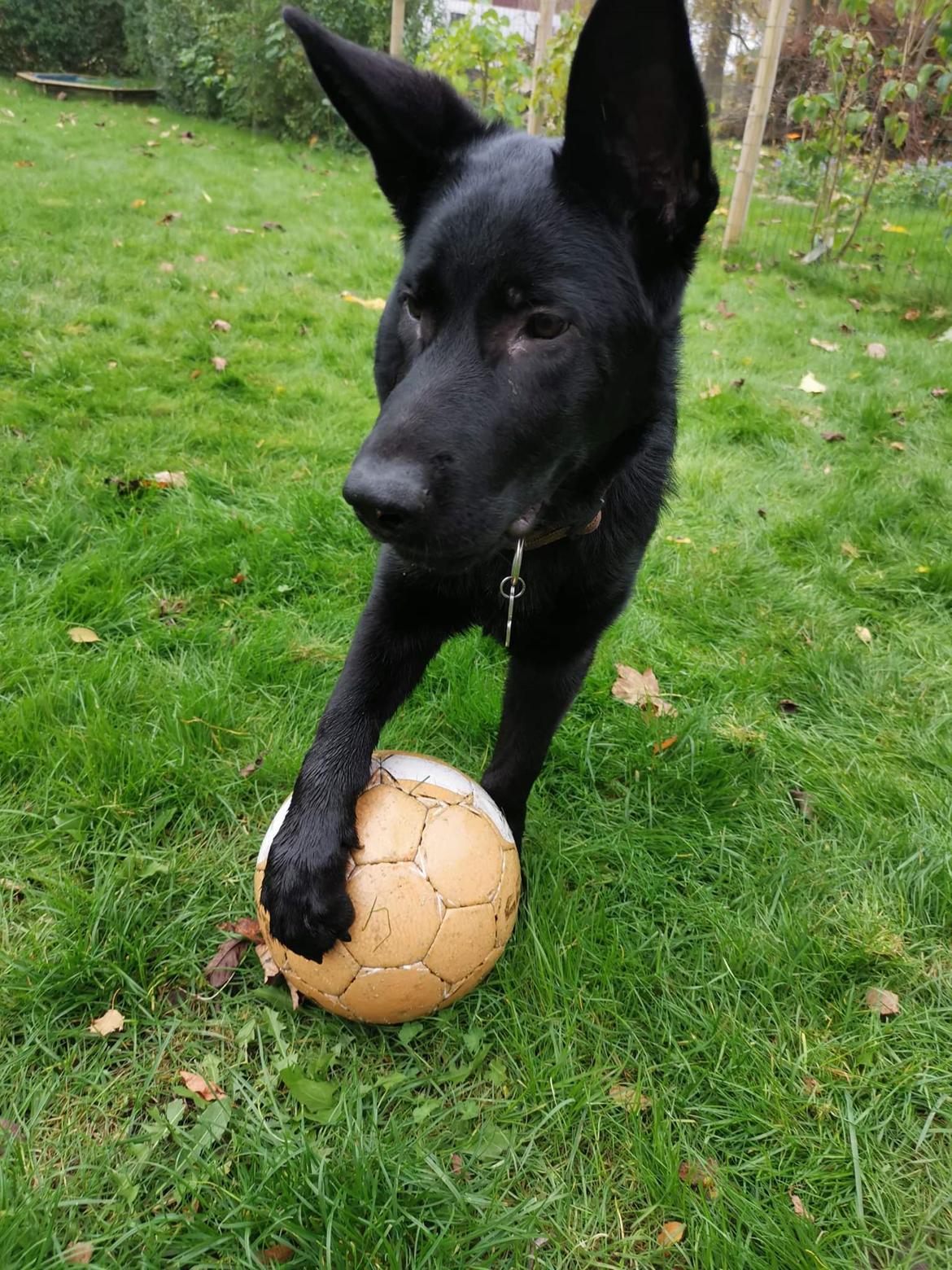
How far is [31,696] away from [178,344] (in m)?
2.89

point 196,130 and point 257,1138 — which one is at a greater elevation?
point 196,130

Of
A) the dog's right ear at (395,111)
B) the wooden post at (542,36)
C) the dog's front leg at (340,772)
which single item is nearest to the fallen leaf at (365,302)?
the wooden post at (542,36)

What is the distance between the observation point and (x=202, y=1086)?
1.56 m

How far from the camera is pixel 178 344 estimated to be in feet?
14.9

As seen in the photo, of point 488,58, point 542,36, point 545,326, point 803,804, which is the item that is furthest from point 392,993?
point 542,36

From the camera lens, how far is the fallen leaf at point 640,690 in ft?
8.72

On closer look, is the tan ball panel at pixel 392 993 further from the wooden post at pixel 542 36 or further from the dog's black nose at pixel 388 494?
the wooden post at pixel 542 36

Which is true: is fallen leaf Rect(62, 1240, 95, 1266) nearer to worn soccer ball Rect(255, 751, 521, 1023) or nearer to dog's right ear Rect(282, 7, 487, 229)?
worn soccer ball Rect(255, 751, 521, 1023)

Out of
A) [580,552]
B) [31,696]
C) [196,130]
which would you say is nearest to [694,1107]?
[580,552]

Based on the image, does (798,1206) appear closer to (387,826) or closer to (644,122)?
(387,826)

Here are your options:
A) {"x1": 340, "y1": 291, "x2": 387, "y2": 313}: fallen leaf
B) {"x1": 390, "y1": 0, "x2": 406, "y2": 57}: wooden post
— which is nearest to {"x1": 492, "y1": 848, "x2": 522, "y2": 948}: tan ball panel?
{"x1": 340, "y1": 291, "x2": 387, "y2": 313}: fallen leaf

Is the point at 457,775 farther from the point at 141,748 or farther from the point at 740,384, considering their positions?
the point at 740,384

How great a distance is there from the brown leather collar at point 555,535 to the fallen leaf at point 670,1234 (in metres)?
1.27

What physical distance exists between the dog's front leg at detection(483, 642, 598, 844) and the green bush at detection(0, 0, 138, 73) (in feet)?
53.8
